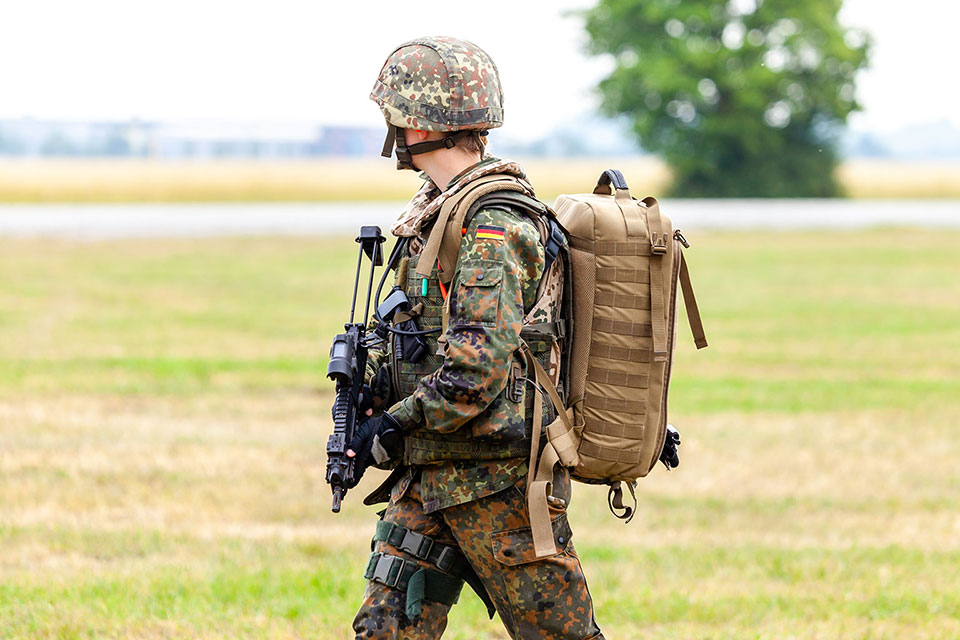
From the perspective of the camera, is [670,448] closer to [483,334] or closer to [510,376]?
[510,376]

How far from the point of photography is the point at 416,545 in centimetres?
382

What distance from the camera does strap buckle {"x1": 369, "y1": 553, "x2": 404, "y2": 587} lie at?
3779 millimetres

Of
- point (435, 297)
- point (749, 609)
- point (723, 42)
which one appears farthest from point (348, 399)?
point (723, 42)

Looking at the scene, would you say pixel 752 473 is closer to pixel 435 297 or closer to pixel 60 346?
pixel 435 297

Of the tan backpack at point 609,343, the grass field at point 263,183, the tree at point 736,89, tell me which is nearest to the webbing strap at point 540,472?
the tan backpack at point 609,343

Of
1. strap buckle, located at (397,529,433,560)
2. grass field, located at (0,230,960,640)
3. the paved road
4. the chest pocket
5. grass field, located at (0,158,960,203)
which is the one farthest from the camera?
grass field, located at (0,158,960,203)

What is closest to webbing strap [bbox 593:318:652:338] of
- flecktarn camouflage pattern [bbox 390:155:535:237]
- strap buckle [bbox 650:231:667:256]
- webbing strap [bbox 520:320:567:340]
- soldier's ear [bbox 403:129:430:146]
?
webbing strap [bbox 520:320:567:340]

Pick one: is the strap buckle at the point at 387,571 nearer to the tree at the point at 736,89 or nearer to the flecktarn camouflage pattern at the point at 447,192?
the flecktarn camouflage pattern at the point at 447,192

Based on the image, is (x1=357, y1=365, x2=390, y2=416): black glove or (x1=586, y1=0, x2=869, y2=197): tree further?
(x1=586, y1=0, x2=869, y2=197): tree

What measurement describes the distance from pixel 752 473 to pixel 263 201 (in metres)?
33.2

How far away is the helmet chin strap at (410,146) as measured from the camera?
378 cm

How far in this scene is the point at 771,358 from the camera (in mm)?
12820

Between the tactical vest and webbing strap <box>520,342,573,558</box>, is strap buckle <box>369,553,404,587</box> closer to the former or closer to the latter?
the tactical vest

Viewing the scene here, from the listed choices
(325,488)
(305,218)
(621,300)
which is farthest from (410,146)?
(305,218)
